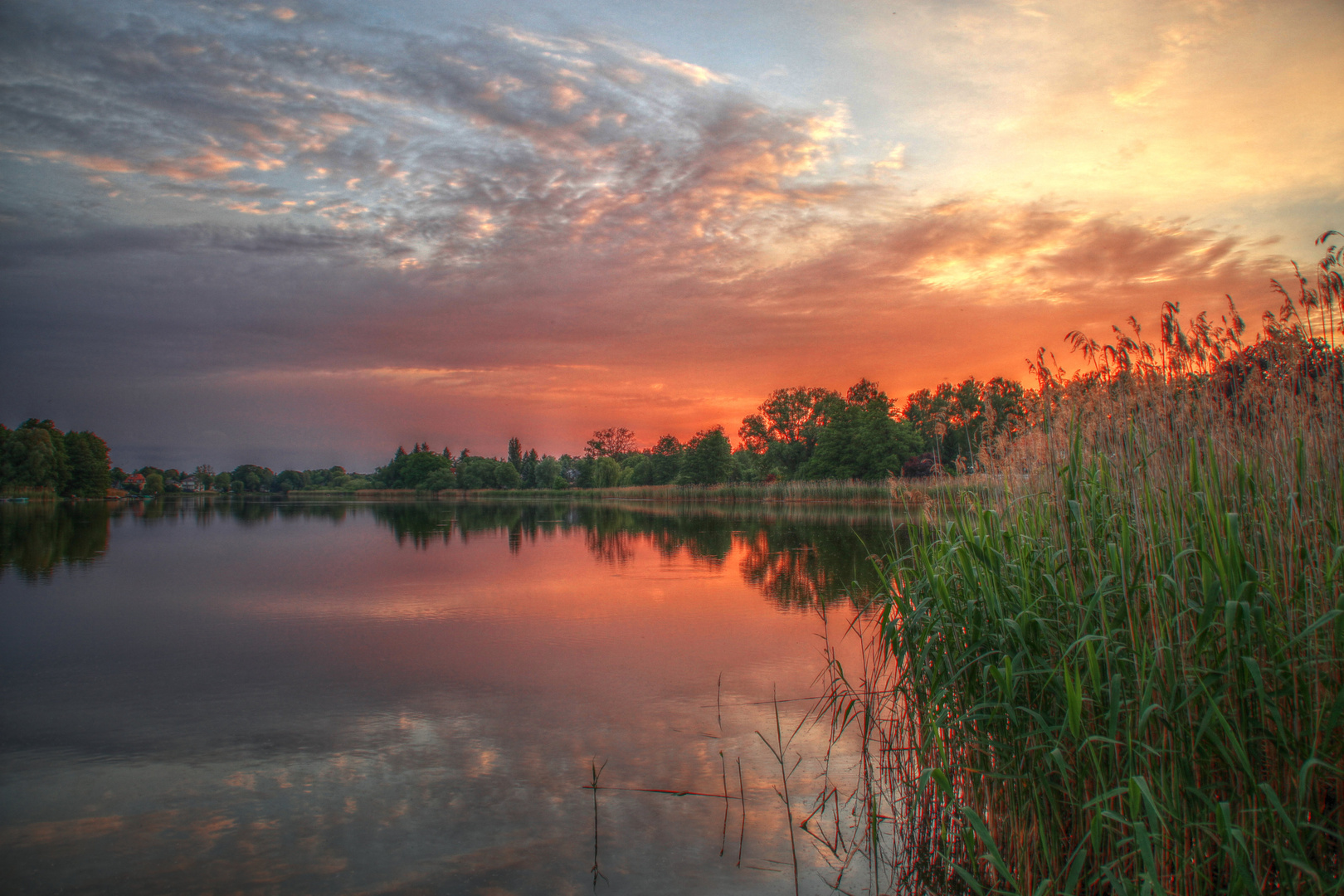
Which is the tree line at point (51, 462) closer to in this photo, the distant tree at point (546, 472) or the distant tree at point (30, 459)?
the distant tree at point (30, 459)

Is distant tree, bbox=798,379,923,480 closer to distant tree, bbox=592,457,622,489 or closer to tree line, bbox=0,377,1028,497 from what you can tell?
tree line, bbox=0,377,1028,497

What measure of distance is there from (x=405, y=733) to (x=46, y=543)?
23789mm

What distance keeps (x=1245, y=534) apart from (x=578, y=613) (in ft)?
32.2

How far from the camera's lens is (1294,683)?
2.49 meters

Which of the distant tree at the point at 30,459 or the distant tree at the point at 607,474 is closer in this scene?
the distant tree at the point at 30,459

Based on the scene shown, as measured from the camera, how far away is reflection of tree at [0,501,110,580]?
16547 mm

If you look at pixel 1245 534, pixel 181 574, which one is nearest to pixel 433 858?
pixel 1245 534

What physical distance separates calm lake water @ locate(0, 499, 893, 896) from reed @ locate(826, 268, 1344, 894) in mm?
1119

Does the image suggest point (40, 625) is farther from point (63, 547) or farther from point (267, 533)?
point (267, 533)

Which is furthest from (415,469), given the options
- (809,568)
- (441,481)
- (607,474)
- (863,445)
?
(809,568)

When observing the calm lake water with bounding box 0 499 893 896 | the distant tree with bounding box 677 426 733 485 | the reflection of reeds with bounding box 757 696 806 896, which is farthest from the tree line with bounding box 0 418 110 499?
the reflection of reeds with bounding box 757 696 806 896

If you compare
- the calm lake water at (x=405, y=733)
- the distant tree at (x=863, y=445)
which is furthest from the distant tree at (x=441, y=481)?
the calm lake water at (x=405, y=733)

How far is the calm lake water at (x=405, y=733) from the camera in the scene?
12.9ft

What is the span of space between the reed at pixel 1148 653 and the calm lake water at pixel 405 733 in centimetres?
112
